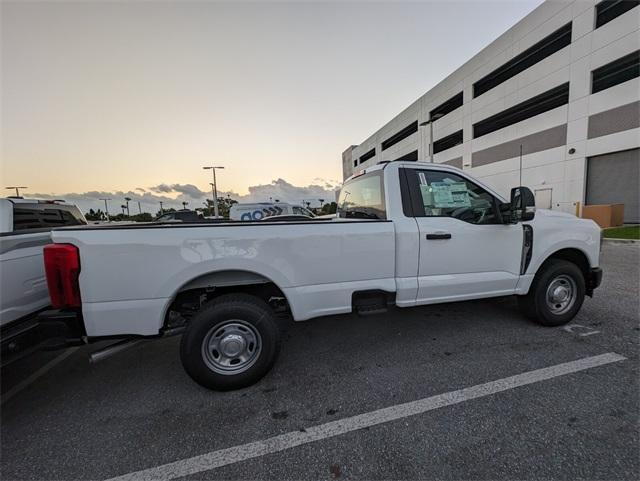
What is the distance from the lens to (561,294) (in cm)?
365

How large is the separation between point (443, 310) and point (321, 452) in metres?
3.09

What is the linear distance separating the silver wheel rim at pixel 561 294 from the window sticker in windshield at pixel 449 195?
1657 mm

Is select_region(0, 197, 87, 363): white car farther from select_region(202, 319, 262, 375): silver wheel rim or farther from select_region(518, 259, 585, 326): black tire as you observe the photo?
select_region(518, 259, 585, 326): black tire

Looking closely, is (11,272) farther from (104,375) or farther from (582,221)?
(582,221)

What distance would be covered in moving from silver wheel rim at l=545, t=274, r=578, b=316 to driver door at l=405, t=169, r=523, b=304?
25.0 inches

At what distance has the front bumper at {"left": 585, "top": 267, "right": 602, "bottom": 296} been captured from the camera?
3711 millimetres

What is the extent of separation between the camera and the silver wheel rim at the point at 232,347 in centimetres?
257

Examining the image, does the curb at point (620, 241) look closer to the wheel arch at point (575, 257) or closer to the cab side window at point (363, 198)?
the wheel arch at point (575, 257)

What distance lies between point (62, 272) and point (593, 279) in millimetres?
5813

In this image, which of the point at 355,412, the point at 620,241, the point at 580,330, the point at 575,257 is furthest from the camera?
the point at 620,241

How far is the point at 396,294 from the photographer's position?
301 cm

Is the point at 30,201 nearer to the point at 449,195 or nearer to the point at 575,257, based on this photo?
the point at 449,195

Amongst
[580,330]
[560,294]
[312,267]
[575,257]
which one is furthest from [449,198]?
[580,330]

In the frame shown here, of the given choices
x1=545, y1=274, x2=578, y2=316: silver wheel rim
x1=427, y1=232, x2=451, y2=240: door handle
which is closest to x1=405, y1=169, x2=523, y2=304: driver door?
x1=427, y1=232, x2=451, y2=240: door handle
